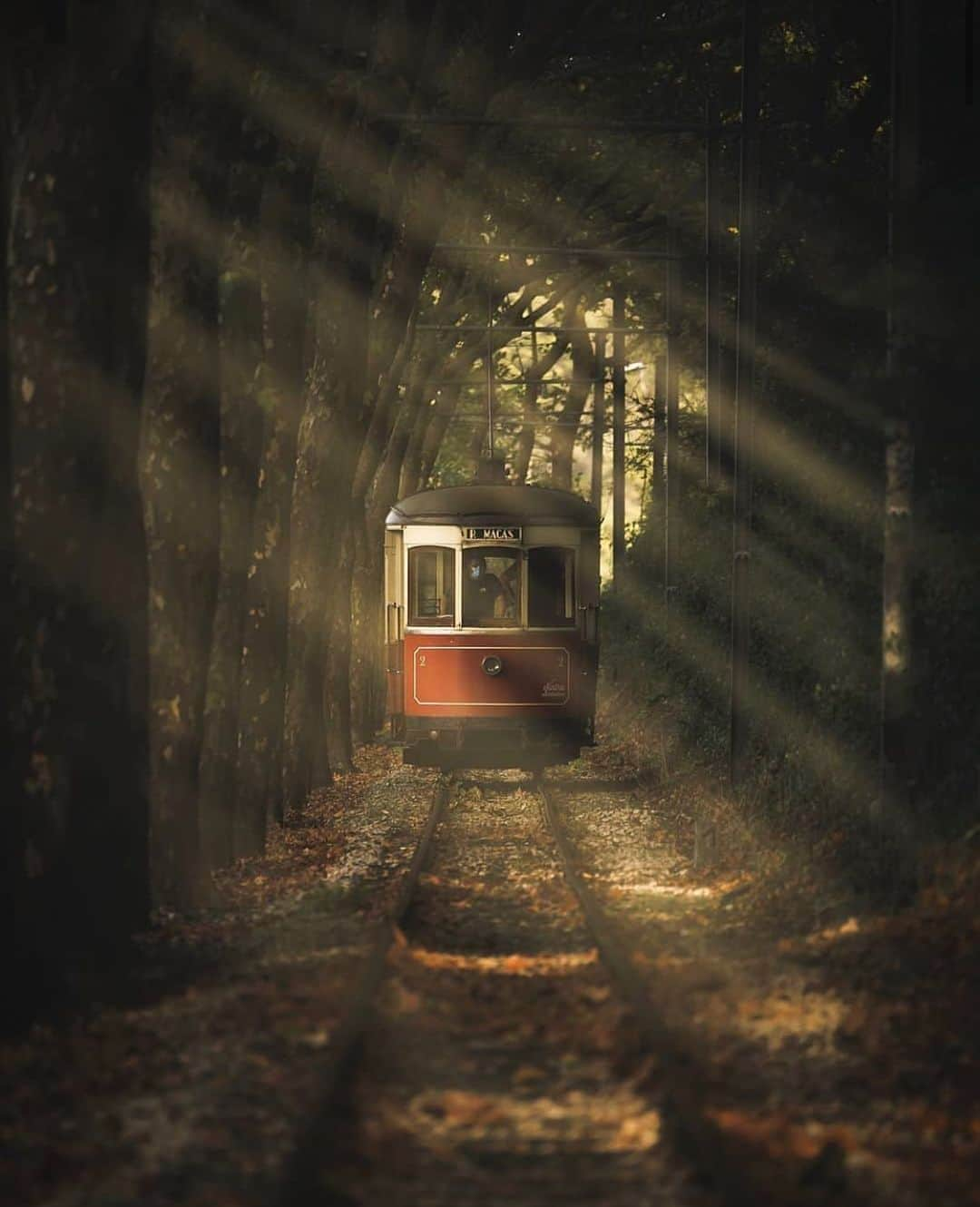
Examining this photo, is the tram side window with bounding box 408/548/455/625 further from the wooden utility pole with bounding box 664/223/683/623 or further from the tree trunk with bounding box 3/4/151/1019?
the tree trunk with bounding box 3/4/151/1019

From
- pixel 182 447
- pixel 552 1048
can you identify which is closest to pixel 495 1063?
pixel 552 1048

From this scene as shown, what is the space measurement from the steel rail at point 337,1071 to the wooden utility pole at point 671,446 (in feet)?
41.4

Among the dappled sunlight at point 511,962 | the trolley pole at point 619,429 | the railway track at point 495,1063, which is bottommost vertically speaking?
the dappled sunlight at point 511,962

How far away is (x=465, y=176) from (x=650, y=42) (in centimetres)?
503

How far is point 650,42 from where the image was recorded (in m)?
22.6

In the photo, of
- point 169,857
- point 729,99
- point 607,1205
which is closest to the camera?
point 607,1205

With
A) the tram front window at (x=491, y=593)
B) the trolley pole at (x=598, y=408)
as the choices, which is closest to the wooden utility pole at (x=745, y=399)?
the tram front window at (x=491, y=593)

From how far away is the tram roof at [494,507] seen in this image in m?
23.5

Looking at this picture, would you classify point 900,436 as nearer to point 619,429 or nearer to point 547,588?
point 547,588

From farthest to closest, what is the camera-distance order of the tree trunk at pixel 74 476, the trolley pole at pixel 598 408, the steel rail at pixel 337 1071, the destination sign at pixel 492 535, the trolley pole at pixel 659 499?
the trolley pole at pixel 598 408, the trolley pole at pixel 659 499, the destination sign at pixel 492 535, the tree trunk at pixel 74 476, the steel rail at pixel 337 1071

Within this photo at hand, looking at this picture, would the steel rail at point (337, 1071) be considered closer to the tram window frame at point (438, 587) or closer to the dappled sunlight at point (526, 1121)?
the dappled sunlight at point (526, 1121)

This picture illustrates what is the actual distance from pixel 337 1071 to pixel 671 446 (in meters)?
20.2

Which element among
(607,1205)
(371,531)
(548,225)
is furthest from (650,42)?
(607,1205)

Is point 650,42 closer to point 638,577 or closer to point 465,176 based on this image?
point 465,176
